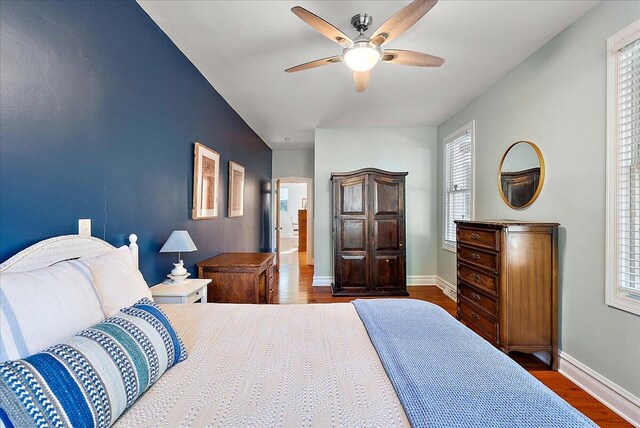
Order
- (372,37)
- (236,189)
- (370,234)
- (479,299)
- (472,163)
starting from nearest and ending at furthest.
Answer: (372,37)
(479,299)
(472,163)
(236,189)
(370,234)

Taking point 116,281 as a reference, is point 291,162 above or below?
above

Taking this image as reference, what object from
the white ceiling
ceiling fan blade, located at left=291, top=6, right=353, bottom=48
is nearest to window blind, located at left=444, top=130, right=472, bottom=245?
the white ceiling

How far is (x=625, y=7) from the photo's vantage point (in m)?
1.81

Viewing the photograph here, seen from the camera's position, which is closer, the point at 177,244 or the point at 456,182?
the point at 177,244

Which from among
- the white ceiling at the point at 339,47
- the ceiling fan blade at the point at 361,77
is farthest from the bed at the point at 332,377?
the ceiling fan blade at the point at 361,77

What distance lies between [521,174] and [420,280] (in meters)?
2.58

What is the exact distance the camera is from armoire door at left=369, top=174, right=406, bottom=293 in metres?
4.38

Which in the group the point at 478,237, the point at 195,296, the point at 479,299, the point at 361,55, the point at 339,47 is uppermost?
the point at 339,47

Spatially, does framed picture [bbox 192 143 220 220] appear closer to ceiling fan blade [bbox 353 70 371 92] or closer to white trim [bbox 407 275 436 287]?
ceiling fan blade [bbox 353 70 371 92]

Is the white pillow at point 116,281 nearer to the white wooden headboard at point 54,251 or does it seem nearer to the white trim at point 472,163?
the white wooden headboard at point 54,251

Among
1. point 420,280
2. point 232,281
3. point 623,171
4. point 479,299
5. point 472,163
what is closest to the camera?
point 623,171

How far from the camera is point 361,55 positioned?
2.00 m

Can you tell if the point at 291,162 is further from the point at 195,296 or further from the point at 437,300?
the point at 195,296

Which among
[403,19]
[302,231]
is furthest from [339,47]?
[302,231]
